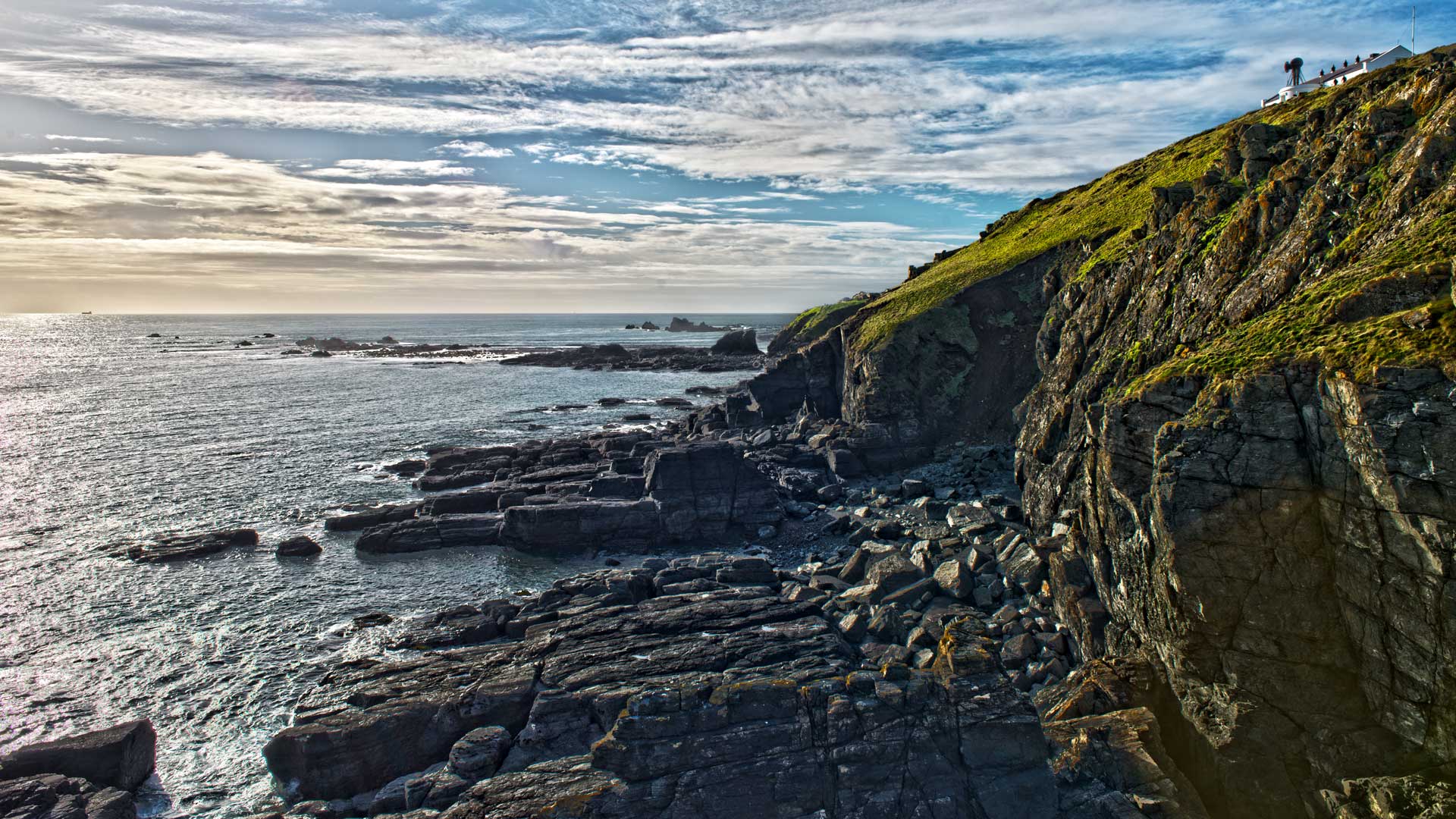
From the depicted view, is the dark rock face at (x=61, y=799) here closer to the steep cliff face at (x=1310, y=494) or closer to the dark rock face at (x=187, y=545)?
the dark rock face at (x=187, y=545)

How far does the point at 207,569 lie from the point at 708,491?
2548 centimetres

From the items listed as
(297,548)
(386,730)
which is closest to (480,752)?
(386,730)

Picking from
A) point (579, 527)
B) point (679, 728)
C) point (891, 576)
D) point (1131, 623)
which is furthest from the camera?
point (579, 527)

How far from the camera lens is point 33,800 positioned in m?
18.2

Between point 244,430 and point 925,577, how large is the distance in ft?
235

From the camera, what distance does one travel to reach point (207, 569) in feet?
121

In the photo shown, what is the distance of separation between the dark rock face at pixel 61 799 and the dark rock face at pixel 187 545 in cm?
2168

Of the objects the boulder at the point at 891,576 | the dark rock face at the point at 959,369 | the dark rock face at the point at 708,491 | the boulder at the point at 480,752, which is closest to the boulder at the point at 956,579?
the boulder at the point at 891,576

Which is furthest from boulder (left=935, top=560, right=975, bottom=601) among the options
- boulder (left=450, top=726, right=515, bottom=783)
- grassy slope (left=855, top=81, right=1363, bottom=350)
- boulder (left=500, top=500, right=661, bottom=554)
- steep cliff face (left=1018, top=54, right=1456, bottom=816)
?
grassy slope (left=855, top=81, right=1363, bottom=350)

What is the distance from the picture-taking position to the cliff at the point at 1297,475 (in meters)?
13.8

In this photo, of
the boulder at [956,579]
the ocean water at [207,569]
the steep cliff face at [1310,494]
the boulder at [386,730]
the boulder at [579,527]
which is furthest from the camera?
the boulder at [579,527]

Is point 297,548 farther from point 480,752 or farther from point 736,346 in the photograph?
point 736,346

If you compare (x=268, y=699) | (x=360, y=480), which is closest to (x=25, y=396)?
(x=360, y=480)

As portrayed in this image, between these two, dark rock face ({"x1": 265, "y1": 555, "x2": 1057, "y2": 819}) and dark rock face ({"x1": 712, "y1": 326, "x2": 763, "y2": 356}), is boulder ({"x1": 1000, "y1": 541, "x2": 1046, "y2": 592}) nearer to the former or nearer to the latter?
dark rock face ({"x1": 265, "y1": 555, "x2": 1057, "y2": 819})
